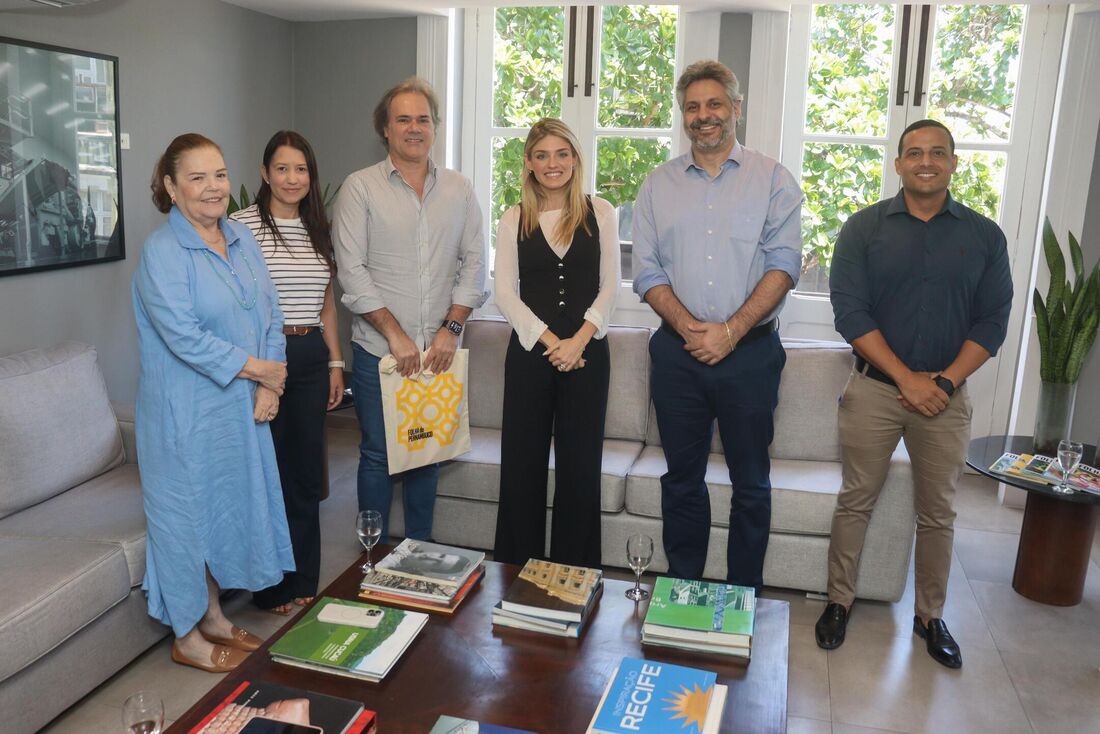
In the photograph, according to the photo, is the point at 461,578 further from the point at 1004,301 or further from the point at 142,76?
the point at 142,76

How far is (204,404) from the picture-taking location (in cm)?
241

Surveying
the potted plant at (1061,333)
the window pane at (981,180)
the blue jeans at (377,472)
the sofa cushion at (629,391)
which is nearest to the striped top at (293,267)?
the blue jeans at (377,472)

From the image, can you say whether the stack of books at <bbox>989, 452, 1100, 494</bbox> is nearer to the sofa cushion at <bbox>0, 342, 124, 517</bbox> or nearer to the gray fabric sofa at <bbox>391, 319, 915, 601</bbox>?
the gray fabric sofa at <bbox>391, 319, 915, 601</bbox>

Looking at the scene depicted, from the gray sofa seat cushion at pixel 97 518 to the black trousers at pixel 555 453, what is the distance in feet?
3.66

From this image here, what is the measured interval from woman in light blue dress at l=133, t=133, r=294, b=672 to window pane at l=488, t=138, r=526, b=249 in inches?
93.8

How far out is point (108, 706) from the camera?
95.0 inches

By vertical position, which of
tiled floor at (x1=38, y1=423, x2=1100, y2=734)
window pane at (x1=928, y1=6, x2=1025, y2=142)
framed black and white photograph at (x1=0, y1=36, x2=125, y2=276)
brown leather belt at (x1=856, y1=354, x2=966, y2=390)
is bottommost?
tiled floor at (x1=38, y1=423, x2=1100, y2=734)

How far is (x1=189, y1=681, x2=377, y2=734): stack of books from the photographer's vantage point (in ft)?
5.41

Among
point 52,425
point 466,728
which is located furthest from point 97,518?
point 466,728

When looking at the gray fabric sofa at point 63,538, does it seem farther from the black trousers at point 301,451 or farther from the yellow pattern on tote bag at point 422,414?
the yellow pattern on tote bag at point 422,414

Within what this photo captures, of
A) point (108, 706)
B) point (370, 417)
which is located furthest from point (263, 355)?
point (108, 706)

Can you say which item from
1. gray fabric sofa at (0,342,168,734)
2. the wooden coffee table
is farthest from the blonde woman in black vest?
gray fabric sofa at (0,342,168,734)

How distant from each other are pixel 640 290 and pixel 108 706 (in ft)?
6.28

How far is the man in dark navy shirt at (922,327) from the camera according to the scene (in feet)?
8.66
